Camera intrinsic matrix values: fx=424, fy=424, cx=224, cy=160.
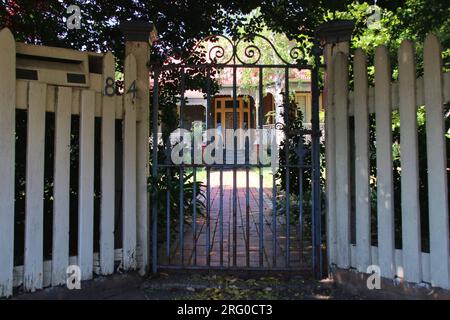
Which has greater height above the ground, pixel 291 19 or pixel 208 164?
pixel 291 19

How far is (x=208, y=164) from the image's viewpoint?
12.6 ft

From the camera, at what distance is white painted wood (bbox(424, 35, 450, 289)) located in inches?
113

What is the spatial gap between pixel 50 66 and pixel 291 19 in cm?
302

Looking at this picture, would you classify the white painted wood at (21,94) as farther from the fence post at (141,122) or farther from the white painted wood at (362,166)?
the white painted wood at (362,166)

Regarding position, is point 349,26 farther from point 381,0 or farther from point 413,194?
point 413,194

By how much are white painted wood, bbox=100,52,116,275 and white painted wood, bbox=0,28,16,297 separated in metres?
0.67

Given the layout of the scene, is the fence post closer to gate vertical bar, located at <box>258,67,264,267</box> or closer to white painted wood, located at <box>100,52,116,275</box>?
white painted wood, located at <box>100,52,116,275</box>

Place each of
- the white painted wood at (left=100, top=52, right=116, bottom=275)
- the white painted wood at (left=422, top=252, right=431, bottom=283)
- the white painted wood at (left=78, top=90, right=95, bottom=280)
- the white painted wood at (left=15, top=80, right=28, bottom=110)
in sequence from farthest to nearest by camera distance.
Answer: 1. the white painted wood at (left=100, top=52, right=116, bottom=275)
2. the white painted wood at (left=78, top=90, right=95, bottom=280)
3. the white painted wood at (left=15, top=80, right=28, bottom=110)
4. the white painted wood at (left=422, top=252, right=431, bottom=283)

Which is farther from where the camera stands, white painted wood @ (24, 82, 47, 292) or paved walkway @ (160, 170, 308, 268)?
paved walkway @ (160, 170, 308, 268)

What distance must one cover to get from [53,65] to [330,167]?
2433 mm

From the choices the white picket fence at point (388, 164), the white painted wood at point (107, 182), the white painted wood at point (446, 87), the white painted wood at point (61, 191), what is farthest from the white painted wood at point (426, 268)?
the white painted wood at point (61, 191)

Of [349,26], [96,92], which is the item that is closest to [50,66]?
[96,92]

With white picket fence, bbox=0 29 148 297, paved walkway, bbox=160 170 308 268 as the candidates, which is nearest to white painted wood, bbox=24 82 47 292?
white picket fence, bbox=0 29 148 297

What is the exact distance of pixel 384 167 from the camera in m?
3.23
